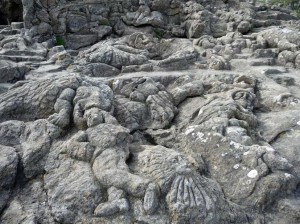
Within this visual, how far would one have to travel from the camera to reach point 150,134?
7012 mm

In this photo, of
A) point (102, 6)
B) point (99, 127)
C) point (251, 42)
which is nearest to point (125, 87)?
point (99, 127)

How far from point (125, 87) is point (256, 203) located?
13.4 ft

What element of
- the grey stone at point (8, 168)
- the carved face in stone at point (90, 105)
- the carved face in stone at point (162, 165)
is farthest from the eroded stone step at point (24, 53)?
the carved face in stone at point (162, 165)

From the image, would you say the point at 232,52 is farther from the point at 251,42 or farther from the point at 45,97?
the point at 45,97

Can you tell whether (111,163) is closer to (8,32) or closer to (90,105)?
(90,105)

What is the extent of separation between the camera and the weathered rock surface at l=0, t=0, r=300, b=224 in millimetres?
5051

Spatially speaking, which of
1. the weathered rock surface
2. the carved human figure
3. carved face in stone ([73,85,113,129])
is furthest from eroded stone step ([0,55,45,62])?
the carved human figure

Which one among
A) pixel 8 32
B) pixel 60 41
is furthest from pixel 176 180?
pixel 60 41

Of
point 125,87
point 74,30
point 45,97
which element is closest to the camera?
point 45,97

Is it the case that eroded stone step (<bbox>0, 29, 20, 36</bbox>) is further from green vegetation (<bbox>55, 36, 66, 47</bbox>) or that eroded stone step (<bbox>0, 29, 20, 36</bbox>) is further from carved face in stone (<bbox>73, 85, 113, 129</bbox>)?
carved face in stone (<bbox>73, 85, 113, 129</bbox>)

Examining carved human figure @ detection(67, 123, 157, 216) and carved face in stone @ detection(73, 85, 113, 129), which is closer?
carved human figure @ detection(67, 123, 157, 216)

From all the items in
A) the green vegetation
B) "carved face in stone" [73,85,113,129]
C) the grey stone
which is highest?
"carved face in stone" [73,85,113,129]

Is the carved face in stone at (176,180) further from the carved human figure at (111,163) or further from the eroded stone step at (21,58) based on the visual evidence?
the eroded stone step at (21,58)

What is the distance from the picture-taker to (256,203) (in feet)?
17.2
